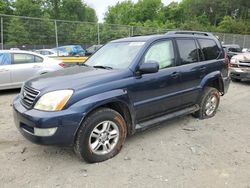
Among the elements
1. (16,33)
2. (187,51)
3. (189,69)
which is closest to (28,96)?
(189,69)

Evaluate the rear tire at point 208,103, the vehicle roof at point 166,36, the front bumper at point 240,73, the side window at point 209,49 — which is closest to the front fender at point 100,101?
the vehicle roof at point 166,36

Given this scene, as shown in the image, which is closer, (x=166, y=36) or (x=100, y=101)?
(x=100, y=101)

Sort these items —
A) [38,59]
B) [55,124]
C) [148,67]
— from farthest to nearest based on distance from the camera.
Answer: [38,59] < [148,67] < [55,124]

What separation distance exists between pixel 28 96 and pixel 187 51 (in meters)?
3.03

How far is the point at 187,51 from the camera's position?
5266 millimetres

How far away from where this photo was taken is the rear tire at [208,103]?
5.72 metres

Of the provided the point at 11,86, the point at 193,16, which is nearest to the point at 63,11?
the point at 193,16

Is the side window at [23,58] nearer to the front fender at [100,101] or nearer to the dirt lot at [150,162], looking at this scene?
the dirt lot at [150,162]

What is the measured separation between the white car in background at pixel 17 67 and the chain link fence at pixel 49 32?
5.09 m

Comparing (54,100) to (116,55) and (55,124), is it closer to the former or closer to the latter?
(55,124)

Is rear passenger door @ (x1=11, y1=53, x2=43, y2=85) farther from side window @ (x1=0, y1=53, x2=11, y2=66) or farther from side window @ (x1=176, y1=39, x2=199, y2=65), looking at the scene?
side window @ (x1=176, y1=39, x2=199, y2=65)

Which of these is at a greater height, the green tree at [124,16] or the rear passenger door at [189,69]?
the green tree at [124,16]

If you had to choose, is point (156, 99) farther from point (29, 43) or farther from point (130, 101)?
point (29, 43)

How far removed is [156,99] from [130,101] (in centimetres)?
60
